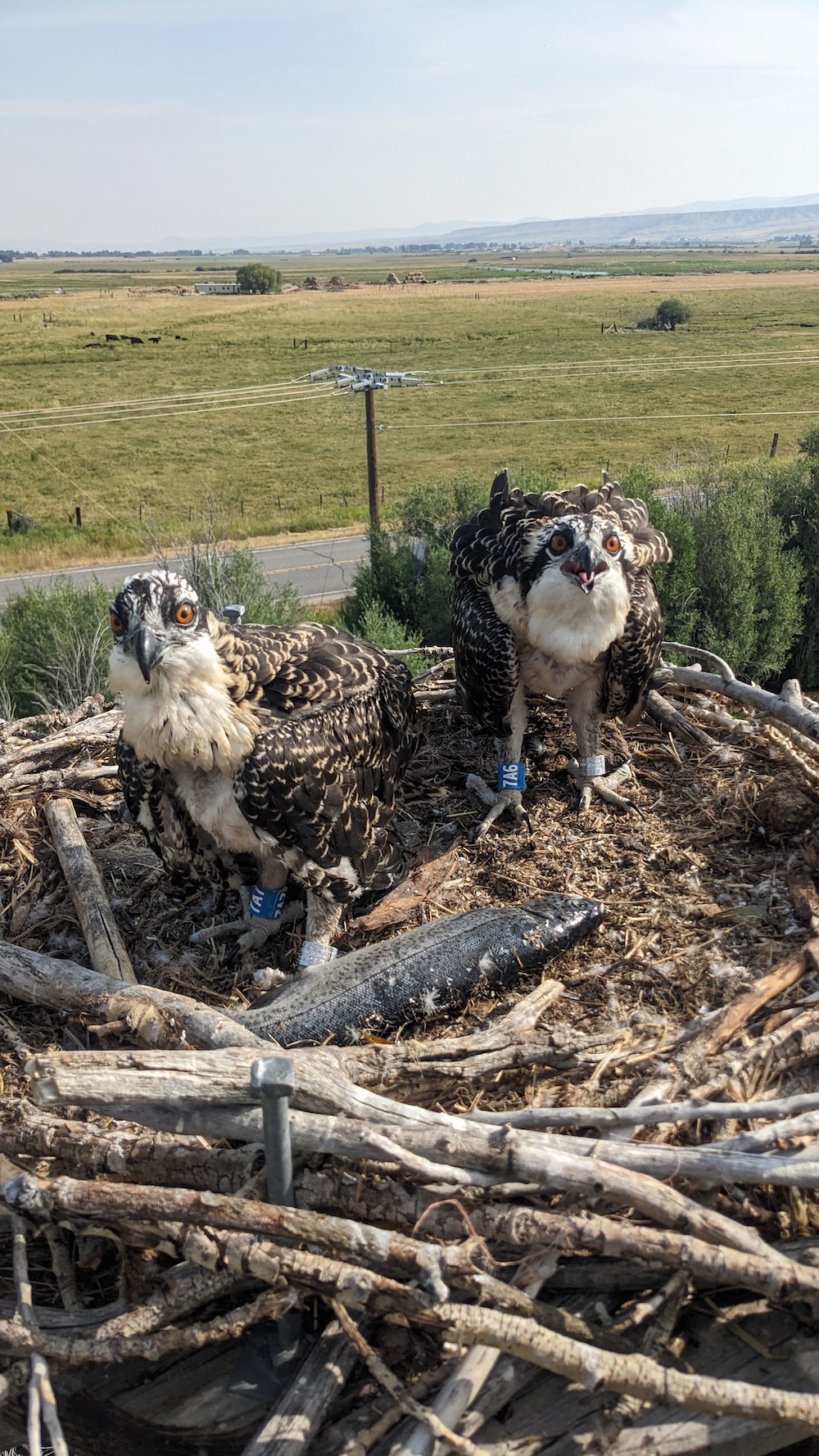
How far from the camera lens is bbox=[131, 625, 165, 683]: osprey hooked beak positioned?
4055mm

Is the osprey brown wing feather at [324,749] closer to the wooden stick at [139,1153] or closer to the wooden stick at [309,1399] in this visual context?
the wooden stick at [139,1153]

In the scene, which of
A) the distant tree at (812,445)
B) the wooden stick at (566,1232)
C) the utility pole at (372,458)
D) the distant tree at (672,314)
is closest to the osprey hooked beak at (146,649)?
the wooden stick at (566,1232)

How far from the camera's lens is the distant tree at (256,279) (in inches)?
4663

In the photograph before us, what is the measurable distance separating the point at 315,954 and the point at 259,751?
1108mm

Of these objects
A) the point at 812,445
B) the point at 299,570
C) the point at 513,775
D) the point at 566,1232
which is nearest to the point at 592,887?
the point at 513,775

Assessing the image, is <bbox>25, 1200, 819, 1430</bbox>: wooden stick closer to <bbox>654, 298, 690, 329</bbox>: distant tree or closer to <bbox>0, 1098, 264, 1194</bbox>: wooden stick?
<bbox>0, 1098, 264, 1194</bbox>: wooden stick

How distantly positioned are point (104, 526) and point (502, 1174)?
34744 mm

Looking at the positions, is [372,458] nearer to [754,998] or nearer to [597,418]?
[754,998]

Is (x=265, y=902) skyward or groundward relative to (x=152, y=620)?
groundward

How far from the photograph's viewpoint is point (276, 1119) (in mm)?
2844

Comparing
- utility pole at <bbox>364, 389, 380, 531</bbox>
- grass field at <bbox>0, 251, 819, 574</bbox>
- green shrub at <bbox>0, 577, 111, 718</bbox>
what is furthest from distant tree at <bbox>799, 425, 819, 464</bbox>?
green shrub at <bbox>0, 577, 111, 718</bbox>

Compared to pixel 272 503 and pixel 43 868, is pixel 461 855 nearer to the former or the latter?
pixel 43 868

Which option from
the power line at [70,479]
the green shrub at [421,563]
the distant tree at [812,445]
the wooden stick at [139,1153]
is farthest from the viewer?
the power line at [70,479]

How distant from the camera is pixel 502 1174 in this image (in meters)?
2.99
